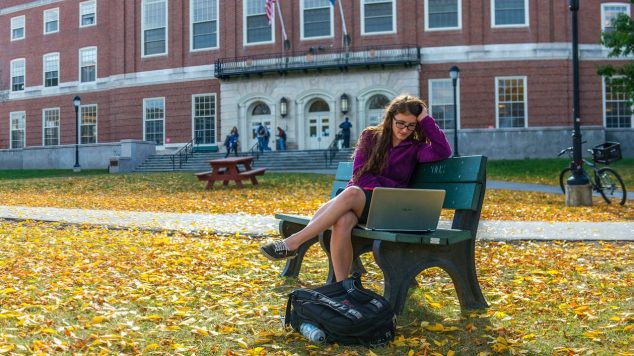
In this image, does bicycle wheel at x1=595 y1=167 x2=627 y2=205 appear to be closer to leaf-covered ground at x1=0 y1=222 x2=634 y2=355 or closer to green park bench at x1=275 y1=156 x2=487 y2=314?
leaf-covered ground at x1=0 y1=222 x2=634 y2=355

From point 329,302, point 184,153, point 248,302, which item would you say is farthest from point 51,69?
point 329,302

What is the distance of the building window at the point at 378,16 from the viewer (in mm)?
31156

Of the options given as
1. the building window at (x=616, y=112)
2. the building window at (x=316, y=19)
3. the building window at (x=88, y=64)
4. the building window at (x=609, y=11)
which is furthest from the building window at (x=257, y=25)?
the building window at (x=616, y=112)

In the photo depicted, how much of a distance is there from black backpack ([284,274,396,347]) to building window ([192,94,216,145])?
3095cm

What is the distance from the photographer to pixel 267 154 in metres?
29.2

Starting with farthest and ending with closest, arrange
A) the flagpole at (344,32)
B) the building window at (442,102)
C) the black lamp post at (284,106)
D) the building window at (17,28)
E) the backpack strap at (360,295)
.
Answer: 1. the building window at (17,28)
2. the black lamp post at (284,106)
3. the flagpole at (344,32)
4. the building window at (442,102)
5. the backpack strap at (360,295)

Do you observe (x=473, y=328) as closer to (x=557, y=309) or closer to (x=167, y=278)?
(x=557, y=309)

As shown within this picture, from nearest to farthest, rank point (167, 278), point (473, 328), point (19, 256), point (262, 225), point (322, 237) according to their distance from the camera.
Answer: point (473, 328)
point (322, 237)
point (167, 278)
point (19, 256)
point (262, 225)

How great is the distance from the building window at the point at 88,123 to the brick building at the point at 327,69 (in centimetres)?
7

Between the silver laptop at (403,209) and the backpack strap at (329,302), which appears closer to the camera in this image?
the backpack strap at (329,302)

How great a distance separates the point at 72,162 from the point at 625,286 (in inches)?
1295

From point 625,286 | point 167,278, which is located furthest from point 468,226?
point 167,278

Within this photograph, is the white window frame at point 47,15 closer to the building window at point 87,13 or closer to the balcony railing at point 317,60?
the building window at point 87,13

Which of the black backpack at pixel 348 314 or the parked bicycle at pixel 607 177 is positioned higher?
the parked bicycle at pixel 607 177
